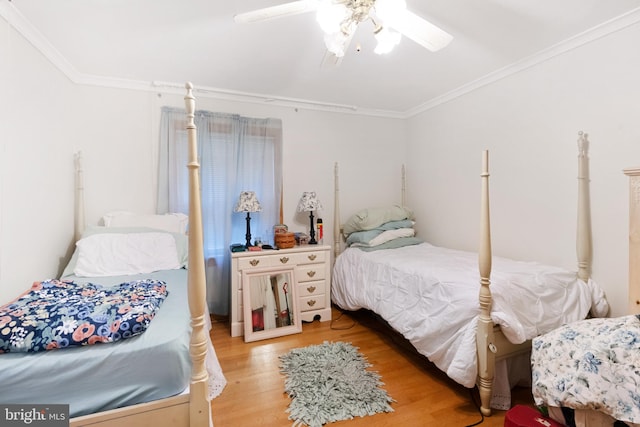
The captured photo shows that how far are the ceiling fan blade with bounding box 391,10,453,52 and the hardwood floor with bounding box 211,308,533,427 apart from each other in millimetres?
2034

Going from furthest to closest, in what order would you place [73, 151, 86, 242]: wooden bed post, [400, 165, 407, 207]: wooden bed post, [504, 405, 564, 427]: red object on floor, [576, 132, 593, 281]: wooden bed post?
[400, 165, 407, 207]: wooden bed post → [73, 151, 86, 242]: wooden bed post → [576, 132, 593, 281]: wooden bed post → [504, 405, 564, 427]: red object on floor

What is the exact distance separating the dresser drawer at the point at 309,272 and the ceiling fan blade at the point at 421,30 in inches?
82.9

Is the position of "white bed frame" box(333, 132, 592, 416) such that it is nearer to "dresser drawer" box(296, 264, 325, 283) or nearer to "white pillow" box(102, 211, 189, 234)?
"dresser drawer" box(296, 264, 325, 283)

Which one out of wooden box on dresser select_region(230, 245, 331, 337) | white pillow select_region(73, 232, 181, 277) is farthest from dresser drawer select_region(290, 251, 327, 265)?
white pillow select_region(73, 232, 181, 277)

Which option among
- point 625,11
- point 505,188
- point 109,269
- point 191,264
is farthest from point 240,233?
point 625,11

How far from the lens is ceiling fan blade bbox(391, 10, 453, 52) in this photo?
4.56 ft

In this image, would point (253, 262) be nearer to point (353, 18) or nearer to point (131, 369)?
point (131, 369)

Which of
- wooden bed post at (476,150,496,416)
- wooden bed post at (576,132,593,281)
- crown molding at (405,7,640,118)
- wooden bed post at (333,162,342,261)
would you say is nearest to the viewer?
wooden bed post at (476,150,496,416)

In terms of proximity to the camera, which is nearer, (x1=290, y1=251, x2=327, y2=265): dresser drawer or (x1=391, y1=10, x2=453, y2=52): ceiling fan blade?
(x1=391, y1=10, x2=453, y2=52): ceiling fan blade

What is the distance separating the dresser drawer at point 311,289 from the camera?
9.52ft

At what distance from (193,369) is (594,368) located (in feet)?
4.93

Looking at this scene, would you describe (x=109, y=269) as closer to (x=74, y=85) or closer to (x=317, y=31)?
(x=74, y=85)

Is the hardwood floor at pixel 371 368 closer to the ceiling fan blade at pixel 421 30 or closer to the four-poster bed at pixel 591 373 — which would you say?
the four-poster bed at pixel 591 373

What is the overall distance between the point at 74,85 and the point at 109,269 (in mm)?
1650
